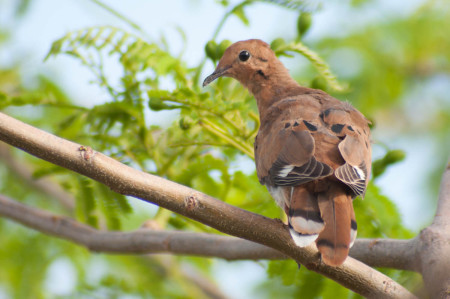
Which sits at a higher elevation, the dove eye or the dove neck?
the dove eye

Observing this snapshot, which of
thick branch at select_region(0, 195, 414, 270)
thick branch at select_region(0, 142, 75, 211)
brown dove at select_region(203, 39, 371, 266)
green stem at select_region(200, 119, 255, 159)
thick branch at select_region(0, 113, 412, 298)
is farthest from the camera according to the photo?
thick branch at select_region(0, 142, 75, 211)

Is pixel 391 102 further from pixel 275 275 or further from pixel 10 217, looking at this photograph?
pixel 10 217

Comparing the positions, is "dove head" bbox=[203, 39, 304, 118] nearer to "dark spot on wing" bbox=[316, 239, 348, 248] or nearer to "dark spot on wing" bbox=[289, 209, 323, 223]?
"dark spot on wing" bbox=[289, 209, 323, 223]

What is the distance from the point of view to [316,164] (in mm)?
3143

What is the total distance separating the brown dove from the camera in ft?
9.78

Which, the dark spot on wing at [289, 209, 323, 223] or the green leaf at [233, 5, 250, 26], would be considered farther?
the green leaf at [233, 5, 250, 26]

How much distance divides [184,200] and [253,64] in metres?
2.11

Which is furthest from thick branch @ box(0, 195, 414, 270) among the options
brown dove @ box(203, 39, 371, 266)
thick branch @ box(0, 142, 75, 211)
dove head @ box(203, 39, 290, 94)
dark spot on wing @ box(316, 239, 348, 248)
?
thick branch @ box(0, 142, 75, 211)

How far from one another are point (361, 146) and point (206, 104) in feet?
2.94

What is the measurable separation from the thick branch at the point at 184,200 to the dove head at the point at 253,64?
186cm

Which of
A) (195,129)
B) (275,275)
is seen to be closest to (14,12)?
(195,129)

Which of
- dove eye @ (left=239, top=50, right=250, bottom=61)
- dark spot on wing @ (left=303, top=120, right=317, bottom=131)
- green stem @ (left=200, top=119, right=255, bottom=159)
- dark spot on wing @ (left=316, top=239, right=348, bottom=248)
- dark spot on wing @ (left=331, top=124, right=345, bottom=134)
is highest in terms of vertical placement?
dark spot on wing @ (left=331, top=124, right=345, bottom=134)

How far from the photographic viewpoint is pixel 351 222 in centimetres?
308

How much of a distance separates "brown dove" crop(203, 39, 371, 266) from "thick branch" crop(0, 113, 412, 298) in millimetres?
107
